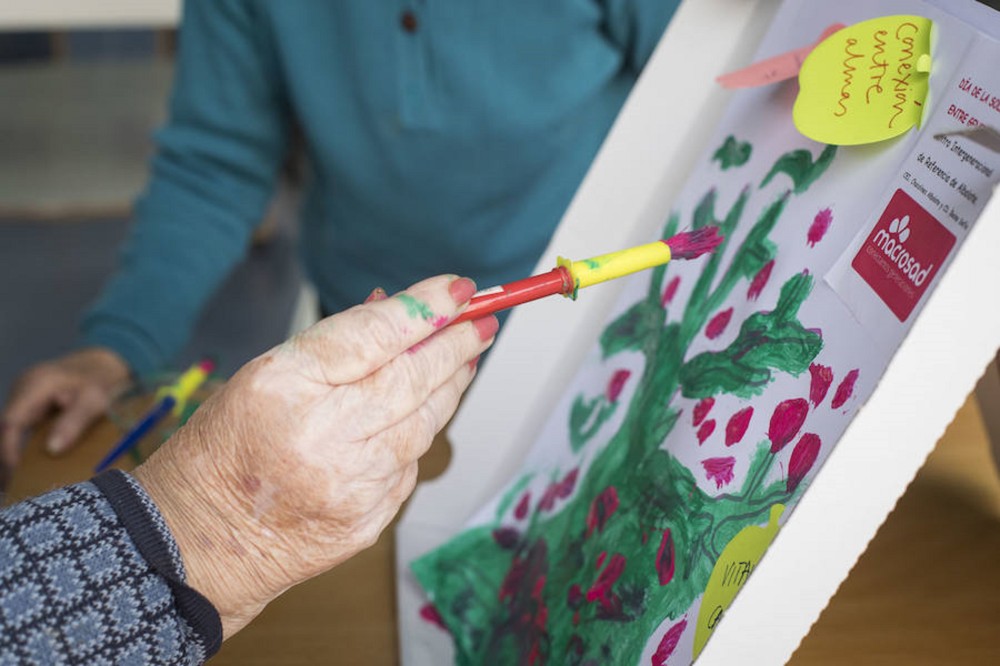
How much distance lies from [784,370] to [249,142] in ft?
3.15

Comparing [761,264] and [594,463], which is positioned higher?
[761,264]

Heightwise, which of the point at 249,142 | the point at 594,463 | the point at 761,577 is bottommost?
the point at 249,142

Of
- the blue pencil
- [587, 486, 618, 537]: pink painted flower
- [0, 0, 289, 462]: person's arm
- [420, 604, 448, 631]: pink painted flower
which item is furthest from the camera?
[0, 0, 289, 462]: person's arm

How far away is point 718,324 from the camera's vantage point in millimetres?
604

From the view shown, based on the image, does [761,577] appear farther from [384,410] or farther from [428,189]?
[428,189]

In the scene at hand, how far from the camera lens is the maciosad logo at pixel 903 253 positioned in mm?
429

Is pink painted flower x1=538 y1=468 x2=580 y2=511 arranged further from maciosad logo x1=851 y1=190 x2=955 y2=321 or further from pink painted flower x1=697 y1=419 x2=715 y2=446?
maciosad logo x1=851 y1=190 x2=955 y2=321

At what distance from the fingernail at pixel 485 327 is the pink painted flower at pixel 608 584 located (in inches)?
6.4

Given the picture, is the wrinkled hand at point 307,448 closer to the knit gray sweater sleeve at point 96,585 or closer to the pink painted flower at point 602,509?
the knit gray sweater sleeve at point 96,585

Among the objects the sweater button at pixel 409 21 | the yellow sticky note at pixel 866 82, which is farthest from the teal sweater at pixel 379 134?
the yellow sticky note at pixel 866 82

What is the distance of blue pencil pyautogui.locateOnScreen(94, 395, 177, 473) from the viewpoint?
0.90m

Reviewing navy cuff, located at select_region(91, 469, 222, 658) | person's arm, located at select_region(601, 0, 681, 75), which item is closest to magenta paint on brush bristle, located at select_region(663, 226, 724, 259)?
navy cuff, located at select_region(91, 469, 222, 658)

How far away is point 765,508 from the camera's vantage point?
1.55ft

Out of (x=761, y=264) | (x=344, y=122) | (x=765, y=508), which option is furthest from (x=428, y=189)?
(x=765, y=508)
